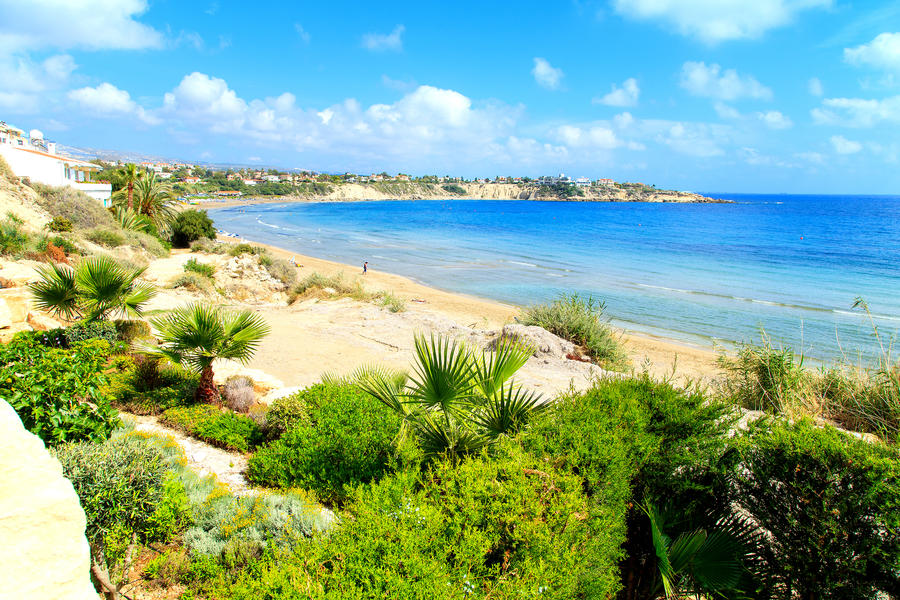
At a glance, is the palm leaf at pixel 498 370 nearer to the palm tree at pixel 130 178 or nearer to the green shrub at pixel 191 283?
the green shrub at pixel 191 283

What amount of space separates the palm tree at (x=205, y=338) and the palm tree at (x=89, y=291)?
211 cm

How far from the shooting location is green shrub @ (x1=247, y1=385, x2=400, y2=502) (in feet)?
15.8

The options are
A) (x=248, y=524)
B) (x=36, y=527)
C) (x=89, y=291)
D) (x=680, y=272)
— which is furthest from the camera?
(x=680, y=272)

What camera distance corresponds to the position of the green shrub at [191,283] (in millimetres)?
18109

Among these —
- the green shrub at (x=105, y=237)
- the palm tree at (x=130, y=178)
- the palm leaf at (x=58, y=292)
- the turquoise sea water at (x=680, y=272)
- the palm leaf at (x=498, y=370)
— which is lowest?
the turquoise sea water at (x=680, y=272)

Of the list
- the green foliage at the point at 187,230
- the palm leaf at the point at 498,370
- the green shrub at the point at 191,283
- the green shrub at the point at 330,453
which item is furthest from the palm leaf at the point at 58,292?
the green foliage at the point at 187,230

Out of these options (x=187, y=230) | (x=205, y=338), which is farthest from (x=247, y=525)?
(x=187, y=230)

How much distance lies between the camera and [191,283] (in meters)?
18.3

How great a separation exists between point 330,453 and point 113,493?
81.5 inches

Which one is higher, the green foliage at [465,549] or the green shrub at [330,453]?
the green foliage at [465,549]

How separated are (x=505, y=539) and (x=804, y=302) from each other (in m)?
28.5

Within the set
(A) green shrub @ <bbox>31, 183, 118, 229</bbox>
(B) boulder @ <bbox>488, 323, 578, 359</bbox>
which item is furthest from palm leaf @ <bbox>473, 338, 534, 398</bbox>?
(A) green shrub @ <bbox>31, 183, 118, 229</bbox>

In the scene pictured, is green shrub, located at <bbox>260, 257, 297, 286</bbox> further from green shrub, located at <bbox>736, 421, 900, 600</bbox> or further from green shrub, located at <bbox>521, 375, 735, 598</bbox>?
green shrub, located at <bbox>736, 421, 900, 600</bbox>

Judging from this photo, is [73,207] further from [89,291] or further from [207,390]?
[207,390]
